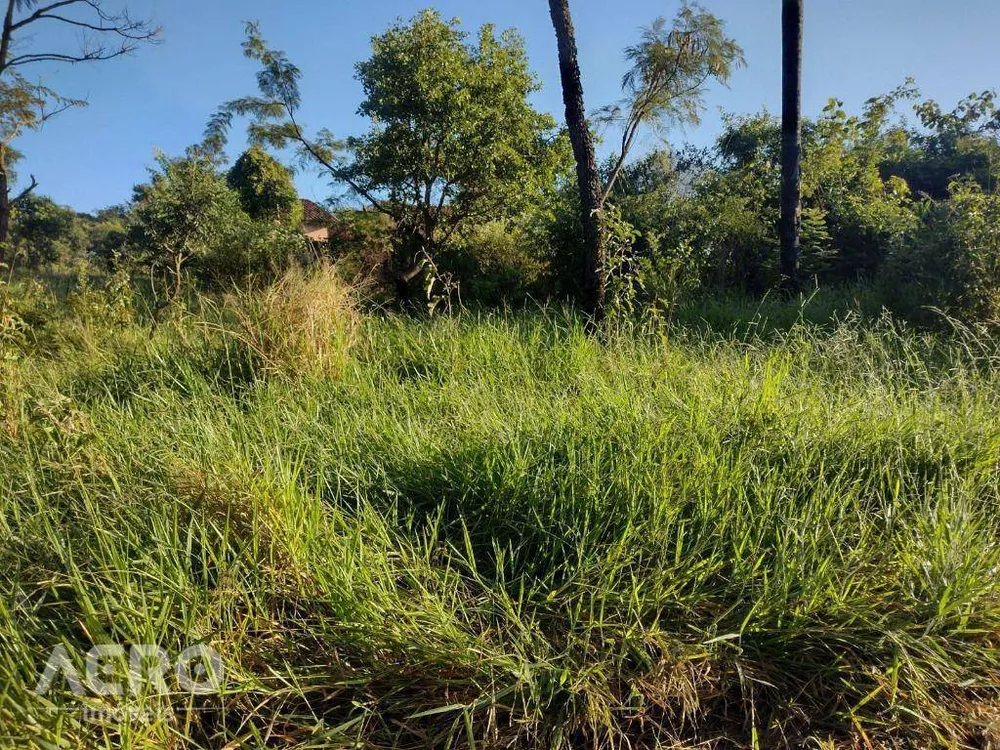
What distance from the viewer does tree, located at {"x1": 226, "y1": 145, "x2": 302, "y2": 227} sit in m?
16.5

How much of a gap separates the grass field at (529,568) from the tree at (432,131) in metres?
6.58

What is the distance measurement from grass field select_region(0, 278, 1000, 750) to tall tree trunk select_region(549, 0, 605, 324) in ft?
9.57

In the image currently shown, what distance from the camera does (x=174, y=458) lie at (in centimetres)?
229

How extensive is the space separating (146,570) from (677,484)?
1950 mm

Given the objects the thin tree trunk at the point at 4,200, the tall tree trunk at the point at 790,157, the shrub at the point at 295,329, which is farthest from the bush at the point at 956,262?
the thin tree trunk at the point at 4,200

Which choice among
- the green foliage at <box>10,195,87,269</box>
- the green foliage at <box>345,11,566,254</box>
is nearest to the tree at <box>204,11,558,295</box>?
the green foliage at <box>345,11,566,254</box>

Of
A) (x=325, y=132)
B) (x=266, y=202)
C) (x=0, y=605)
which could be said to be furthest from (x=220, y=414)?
(x=266, y=202)

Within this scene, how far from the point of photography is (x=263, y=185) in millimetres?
16672

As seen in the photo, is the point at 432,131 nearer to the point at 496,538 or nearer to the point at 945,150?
the point at 496,538

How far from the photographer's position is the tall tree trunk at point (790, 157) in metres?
7.59

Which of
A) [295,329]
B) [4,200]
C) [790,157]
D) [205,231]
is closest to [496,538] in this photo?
[295,329]

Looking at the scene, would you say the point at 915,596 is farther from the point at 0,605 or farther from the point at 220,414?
the point at 220,414

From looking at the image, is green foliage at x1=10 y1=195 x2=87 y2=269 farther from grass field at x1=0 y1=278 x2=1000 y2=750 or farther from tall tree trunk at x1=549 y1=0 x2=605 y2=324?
grass field at x1=0 y1=278 x2=1000 y2=750

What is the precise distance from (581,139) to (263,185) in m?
13.8
